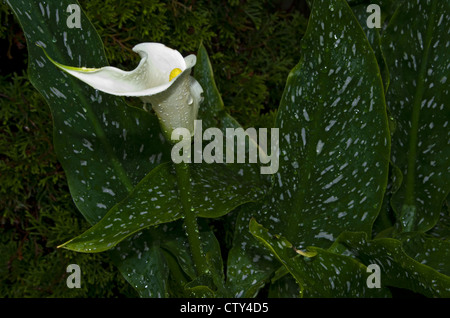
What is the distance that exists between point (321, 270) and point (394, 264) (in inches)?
3.6

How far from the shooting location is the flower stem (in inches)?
25.5

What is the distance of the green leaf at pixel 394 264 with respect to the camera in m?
0.62

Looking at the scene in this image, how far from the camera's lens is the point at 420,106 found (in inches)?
31.7

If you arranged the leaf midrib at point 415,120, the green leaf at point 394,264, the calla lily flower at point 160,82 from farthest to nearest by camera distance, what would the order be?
the leaf midrib at point 415,120, the green leaf at point 394,264, the calla lily flower at point 160,82

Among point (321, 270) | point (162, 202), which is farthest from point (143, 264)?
point (321, 270)

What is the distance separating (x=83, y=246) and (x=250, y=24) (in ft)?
1.79

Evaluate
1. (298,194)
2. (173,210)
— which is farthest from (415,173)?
(173,210)

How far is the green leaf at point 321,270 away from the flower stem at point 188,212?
0.08 m

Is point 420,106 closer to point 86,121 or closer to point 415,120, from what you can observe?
point 415,120

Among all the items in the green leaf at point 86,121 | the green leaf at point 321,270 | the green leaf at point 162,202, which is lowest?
the green leaf at point 321,270

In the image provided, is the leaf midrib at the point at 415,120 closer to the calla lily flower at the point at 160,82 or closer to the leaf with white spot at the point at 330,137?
the leaf with white spot at the point at 330,137

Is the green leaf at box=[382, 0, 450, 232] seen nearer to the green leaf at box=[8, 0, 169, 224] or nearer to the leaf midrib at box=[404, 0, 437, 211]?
the leaf midrib at box=[404, 0, 437, 211]

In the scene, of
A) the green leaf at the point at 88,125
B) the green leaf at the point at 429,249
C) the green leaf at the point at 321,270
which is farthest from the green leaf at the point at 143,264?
the green leaf at the point at 429,249
